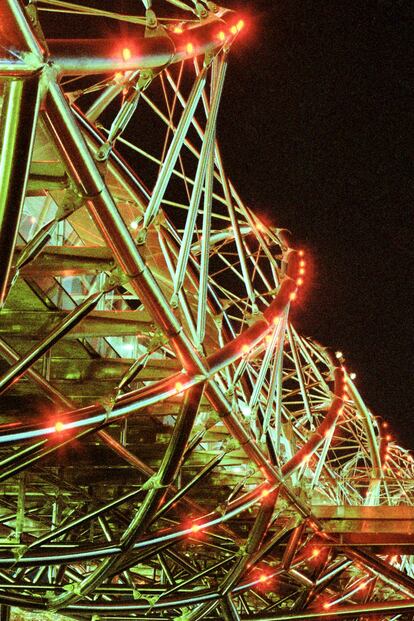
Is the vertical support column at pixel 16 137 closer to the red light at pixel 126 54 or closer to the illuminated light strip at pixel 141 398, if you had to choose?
the red light at pixel 126 54

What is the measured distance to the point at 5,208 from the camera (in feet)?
24.0

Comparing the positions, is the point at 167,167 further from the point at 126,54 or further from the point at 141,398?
the point at 141,398

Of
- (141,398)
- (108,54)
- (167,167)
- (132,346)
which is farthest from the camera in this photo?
(132,346)

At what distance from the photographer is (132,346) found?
790 inches

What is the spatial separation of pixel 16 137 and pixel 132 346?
43.6 feet

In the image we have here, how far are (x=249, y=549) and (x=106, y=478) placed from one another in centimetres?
500

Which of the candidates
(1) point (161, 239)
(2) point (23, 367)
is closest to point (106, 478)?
(1) point (161, 239)

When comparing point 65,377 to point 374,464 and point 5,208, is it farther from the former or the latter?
point 374,464

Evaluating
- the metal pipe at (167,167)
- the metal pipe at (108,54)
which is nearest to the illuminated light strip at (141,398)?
the metal pipe at (167,167)

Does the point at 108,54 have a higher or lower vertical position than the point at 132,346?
lower

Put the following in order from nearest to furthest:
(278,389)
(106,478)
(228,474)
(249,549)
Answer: (278,389)
(249,549)
(228,474)
(106,478)

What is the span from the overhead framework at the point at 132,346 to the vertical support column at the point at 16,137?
0.04 ft

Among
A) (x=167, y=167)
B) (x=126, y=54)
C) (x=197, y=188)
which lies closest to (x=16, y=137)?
(x=126, y=54)

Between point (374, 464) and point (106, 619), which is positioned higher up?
point (374, 464)
